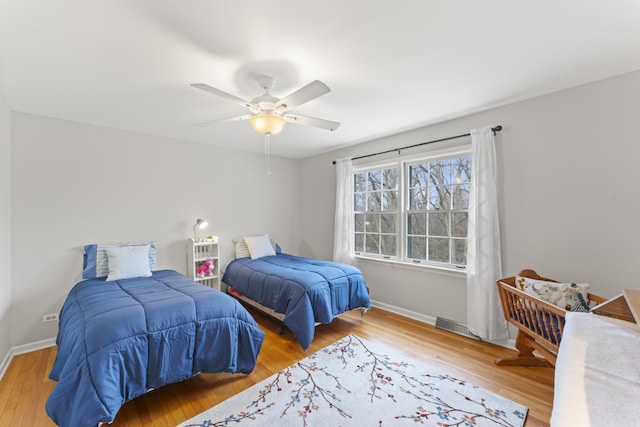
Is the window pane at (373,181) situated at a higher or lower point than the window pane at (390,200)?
higher

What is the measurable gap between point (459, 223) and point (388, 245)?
1017mm

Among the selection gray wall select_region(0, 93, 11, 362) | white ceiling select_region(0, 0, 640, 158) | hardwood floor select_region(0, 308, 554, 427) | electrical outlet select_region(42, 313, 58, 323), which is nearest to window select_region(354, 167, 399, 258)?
hardwood floor select_region(0, 308, 554, 427)

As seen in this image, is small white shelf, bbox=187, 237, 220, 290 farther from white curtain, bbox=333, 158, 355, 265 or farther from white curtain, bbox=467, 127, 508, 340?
white curtain, bbox=467, 127, 508, 340

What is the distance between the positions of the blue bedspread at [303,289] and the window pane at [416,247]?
822 millimetres

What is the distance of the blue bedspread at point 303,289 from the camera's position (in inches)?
107

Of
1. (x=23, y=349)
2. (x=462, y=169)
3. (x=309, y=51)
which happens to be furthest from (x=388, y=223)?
(x=23, y=349)

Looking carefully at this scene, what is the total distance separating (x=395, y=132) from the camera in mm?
3604

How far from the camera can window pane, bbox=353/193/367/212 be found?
419 cm

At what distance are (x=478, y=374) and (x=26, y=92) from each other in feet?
14.9

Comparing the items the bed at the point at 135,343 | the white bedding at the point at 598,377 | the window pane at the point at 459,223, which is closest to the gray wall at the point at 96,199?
the bed at the point at 135,343

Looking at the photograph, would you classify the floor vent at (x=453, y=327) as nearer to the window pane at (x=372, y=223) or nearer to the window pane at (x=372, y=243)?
the window pane at (x=372, y=243)

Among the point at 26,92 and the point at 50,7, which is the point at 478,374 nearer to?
the point at 50,7

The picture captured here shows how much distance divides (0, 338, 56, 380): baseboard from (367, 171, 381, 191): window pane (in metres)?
4.20

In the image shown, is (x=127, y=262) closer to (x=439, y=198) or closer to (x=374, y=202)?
(x=374, y=202)
